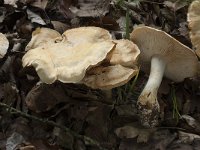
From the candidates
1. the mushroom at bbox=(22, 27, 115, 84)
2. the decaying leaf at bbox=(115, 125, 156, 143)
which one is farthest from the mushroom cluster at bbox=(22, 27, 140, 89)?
the decaying leaf at bbox=(115, 125, 156, 143)

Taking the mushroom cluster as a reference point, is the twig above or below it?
below

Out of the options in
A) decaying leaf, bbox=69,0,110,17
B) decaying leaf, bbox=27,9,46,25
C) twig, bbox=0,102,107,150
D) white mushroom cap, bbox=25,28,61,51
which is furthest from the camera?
decaying leaf, bbox=69,0,110,17

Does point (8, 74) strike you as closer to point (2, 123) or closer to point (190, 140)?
point (2, 123)

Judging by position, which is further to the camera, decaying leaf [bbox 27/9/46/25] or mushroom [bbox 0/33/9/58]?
decaying leaf [bbox 27/9/46/25]

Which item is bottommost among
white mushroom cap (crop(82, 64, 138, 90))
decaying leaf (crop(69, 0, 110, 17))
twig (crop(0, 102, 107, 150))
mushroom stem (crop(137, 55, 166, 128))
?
twig (crop(0, 102, 107, 150))

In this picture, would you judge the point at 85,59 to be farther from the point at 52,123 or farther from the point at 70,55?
the point at 52,123

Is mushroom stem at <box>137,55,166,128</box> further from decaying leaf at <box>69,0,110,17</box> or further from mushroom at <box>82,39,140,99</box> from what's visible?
decaying leaf at <box>69,0,110,17</box>

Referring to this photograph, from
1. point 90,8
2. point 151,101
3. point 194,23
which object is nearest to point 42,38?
point 90,8

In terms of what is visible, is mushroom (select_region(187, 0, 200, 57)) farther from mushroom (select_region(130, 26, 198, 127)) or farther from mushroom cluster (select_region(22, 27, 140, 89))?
mushroom cluster (select_region(22, 27, 140, 89))

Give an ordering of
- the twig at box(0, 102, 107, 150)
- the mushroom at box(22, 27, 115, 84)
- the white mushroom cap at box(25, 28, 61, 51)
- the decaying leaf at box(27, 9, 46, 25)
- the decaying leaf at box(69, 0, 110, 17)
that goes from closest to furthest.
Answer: the mushroom at box(22, 27, 115, 84)
the twig at box(0, 102, 107, 150)
the white mushroom cap at box(25, 28, 61, 51)
the decaying leaf at box(27, 9, 46, 25)
the decaying leaf at box(69, 0, 110, 17)
